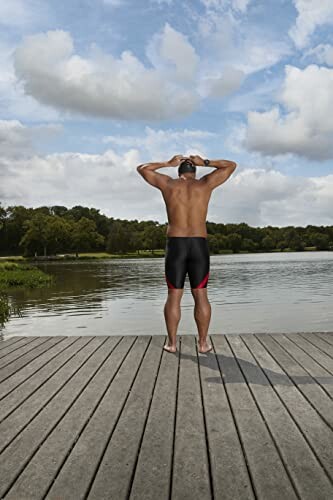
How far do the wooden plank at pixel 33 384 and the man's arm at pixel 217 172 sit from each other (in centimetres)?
249

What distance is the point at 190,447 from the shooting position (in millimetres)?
2602

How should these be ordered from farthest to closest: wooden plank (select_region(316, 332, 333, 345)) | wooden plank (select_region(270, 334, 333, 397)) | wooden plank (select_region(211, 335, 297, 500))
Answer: wooden plank (select_region(316, 332, 333, 345)), wooden plank (select_region(270, 334, 333, 397)), wooden plank (select_region(211, 335, 297, 500))

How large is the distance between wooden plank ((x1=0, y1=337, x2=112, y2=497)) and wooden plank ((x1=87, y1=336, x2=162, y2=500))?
0.44 m

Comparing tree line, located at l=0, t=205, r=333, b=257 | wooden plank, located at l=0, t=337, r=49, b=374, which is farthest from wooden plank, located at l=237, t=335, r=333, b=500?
tree line, located at l=0, t=205, r=333, b=257

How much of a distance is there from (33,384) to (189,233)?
2.20 m

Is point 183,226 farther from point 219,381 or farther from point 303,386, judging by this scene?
point 303,386

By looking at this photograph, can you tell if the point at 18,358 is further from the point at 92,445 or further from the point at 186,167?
the point at 186,167

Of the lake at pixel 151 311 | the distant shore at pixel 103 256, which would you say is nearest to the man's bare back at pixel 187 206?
the lake at pixel 151 311

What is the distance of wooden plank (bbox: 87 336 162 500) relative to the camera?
2.18 meters

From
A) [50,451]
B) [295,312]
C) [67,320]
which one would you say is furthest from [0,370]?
[295,312]

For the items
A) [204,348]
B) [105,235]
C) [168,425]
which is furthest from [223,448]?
[105,235]

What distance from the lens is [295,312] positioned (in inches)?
608

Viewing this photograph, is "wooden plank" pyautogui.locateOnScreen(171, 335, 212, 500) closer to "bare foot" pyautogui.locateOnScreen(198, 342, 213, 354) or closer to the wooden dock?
the wooden dock

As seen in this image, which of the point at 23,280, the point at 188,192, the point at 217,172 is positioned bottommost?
the point at 23,280
